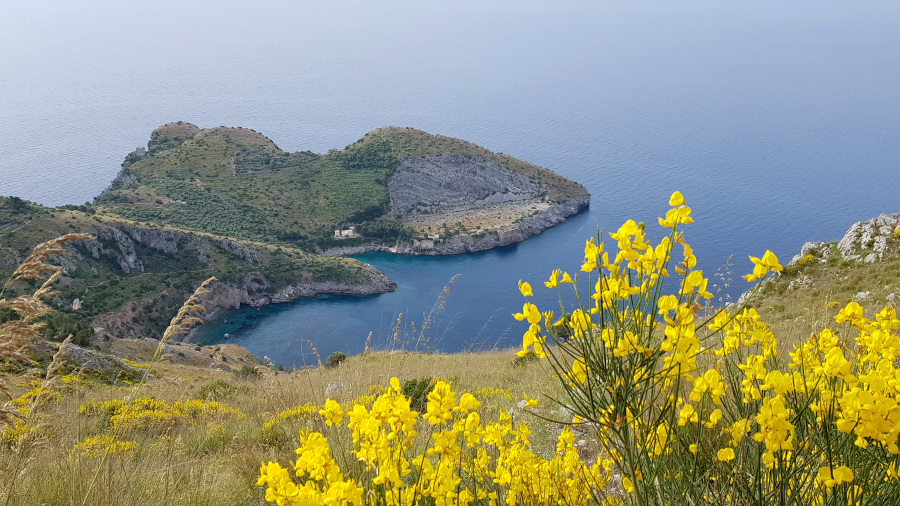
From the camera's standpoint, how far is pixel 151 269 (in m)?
54.6

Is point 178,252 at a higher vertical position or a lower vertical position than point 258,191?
lower

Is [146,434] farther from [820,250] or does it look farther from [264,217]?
[264,217]

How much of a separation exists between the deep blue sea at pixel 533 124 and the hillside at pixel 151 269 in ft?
8.20

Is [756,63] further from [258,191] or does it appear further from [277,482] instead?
[277,482]

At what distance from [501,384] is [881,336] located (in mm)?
6005

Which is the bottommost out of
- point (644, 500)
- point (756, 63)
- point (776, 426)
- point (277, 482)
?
point (644, 500)

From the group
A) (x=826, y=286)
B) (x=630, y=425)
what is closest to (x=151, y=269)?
(x=826, y=286)

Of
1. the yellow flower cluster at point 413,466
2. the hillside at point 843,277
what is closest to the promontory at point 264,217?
the hillside at point 843,277

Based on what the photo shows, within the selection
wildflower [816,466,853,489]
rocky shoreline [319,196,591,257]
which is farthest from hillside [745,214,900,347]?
rocky shoreline [319,196,591,257]

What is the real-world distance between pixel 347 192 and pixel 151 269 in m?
31.1

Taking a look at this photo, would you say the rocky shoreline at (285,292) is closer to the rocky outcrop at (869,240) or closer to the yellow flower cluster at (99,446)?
the rocky outcrop at (869,240)

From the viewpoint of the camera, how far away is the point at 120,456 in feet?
12.6

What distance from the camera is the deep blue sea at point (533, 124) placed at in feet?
196

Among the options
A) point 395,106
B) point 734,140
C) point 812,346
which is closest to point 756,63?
point 734,140
